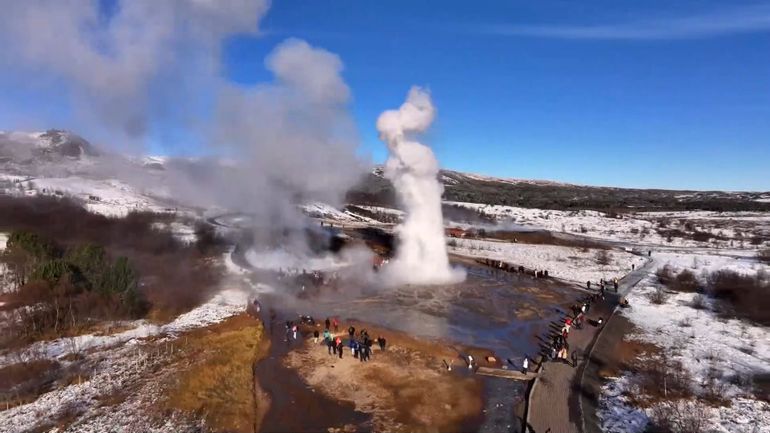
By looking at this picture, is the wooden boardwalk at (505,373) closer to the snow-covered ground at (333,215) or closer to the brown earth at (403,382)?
the brown earth at (403,382)

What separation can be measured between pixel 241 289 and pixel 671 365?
23845 millimetres

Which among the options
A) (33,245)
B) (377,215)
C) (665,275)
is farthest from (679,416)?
(377,215)

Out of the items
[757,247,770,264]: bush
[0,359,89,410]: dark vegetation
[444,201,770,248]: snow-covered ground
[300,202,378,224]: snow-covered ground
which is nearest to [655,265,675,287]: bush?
[757,247,770,264]: bush

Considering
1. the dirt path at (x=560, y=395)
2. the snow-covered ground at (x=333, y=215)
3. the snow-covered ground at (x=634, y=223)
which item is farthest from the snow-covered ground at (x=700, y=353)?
the snow-covered ground at (x=333, y=215)

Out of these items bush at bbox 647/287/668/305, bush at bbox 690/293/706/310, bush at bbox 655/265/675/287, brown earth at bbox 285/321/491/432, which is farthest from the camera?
bush at bbox 655/265/675/287

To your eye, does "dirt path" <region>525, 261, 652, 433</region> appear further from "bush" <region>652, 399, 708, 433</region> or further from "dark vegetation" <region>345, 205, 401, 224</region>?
"dark vegetation" <region>345, 205, 401, 224</region>

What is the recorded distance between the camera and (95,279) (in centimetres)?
2633

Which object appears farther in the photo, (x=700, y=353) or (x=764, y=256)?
(x=764, y=256)

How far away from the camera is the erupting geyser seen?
35.1 metres

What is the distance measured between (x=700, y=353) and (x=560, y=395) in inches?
368

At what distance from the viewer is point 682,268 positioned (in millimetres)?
42250

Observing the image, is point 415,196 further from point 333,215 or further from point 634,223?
point 634,223

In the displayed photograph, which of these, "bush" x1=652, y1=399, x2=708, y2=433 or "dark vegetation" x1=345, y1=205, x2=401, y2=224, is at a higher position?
"dark vegetation" x1=345, y1=205, x2=401, y2=224

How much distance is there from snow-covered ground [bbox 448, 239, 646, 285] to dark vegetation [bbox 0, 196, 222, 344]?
2536 centimetres
